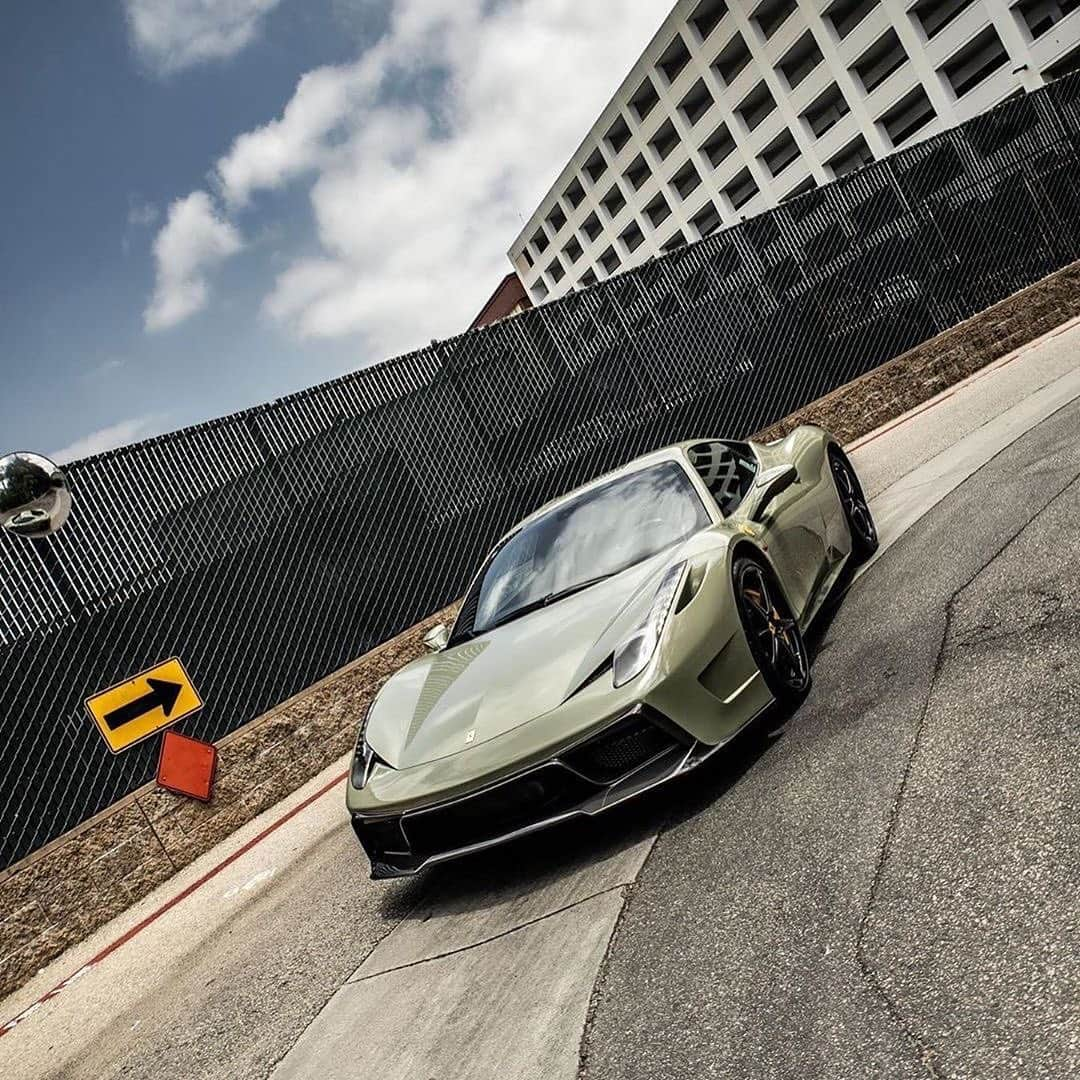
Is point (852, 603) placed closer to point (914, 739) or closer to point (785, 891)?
point (914, 739)

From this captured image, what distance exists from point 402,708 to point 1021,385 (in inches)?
315

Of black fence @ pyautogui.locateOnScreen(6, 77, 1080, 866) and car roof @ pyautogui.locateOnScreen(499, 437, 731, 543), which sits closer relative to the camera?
car roof @ pyautogui.locateOnScreen(499, 437, 731, 543)

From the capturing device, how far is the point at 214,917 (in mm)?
5883

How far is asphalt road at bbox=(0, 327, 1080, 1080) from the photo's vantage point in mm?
2408

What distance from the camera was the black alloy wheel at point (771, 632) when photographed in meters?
4.30

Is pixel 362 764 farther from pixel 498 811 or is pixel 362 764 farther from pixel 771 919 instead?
pixel 771 919

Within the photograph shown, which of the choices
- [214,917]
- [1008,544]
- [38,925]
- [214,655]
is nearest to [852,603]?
[1008,544]

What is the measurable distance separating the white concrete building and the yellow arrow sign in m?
37.7

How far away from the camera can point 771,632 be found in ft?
14.7

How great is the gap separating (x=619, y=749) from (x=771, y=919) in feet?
3.13

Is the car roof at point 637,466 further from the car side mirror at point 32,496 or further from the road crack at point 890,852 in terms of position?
the car side mirror at point 32,496

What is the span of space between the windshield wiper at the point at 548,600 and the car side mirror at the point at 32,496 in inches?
149

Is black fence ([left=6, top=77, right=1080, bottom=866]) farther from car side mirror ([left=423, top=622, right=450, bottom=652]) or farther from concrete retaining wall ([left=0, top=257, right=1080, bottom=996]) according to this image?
car side mirror ([left=423, top=622, right=450, bottom=652])

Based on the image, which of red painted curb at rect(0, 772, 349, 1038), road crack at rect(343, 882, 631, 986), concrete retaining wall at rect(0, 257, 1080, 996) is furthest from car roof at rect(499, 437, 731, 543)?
concrete retaining wall at rect(0, 257, 1080, 996)
